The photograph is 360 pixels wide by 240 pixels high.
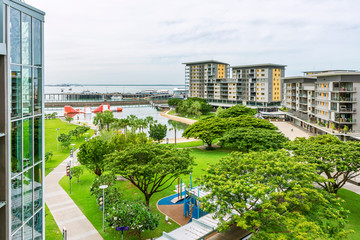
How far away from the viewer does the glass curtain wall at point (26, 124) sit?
30.8 feet

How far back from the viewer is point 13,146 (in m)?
9.41

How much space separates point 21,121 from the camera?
32.1 feet

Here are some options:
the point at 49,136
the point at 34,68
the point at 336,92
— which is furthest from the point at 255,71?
the point at 34,68

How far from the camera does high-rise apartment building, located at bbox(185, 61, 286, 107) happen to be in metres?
102

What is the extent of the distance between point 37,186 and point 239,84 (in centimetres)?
10316

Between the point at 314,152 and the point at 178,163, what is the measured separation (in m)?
11.7

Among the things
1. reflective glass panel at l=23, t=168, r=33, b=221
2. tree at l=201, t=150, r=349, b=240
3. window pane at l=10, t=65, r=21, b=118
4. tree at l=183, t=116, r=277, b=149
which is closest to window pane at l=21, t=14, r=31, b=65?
window pane at l=10, t=65, r=21, b=118

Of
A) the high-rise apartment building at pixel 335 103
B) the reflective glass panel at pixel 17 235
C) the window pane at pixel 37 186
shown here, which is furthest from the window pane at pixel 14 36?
the high-rise apartment building at pixel 335 103

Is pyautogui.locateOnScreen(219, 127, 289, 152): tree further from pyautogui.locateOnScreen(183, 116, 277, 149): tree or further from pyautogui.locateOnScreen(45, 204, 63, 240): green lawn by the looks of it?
pyautogui.locateOnScreen(45, 204, 63, 240): green lawn

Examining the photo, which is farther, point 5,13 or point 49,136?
point 49,136

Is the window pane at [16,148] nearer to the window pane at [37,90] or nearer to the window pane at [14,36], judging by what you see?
the window pane at [37,90]

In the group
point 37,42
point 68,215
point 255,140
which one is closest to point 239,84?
point 255,140

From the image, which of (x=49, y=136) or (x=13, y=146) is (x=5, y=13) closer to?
(x=13, y=146)

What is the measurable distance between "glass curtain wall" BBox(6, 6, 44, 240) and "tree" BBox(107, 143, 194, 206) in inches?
362
